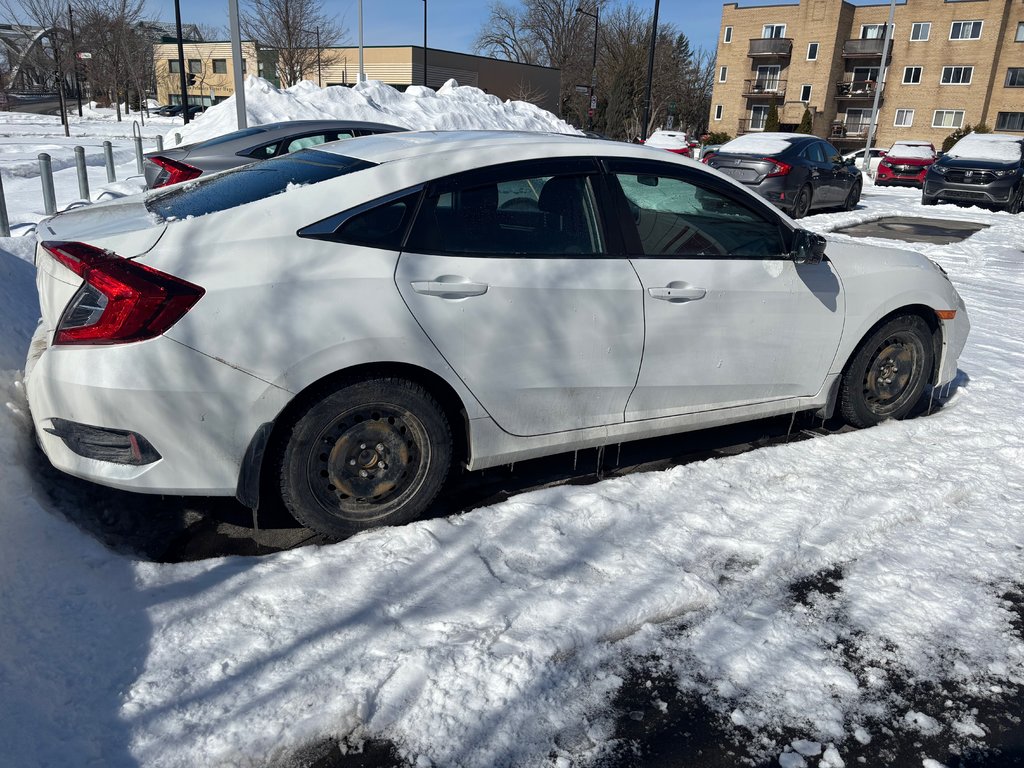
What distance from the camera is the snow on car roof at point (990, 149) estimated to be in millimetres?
19000

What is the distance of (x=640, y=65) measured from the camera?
52.9 metres

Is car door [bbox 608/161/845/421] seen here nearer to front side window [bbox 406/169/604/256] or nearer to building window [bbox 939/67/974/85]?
front side window [bbox 406/169/604/256]

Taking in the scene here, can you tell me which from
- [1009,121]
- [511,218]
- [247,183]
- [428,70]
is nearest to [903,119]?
[1009,121]

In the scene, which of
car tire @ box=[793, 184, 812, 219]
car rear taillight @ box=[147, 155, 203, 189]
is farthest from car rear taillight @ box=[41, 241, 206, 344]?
car tire @ box=[793, 184, 812, 219]

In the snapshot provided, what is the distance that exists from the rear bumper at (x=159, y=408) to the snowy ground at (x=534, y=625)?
0.34m

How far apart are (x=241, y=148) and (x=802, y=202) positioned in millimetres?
11292

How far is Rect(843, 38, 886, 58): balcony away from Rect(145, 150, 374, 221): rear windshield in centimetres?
6091

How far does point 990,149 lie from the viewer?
1944cm

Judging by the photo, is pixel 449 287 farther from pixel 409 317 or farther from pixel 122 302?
pixel 122 302

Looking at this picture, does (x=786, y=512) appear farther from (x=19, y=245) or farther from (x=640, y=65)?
(x=640, y=65)

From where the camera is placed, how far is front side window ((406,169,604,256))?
3309mm

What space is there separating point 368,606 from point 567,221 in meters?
1.89

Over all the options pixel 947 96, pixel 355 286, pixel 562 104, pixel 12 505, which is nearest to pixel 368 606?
pixel 355 286

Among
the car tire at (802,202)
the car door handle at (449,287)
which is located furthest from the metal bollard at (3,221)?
the car tire at (802,202)
